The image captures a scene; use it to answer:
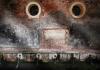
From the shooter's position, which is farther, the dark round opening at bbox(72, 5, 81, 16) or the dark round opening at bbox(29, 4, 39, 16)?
the dark round opening at bbox(29, 4, 39, 16)

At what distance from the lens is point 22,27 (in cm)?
1233

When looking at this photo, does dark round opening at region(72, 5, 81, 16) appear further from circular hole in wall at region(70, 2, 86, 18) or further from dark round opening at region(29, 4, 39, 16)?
dark round opening at region(29, 4, 39, 16)

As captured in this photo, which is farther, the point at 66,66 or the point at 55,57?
the point at 55,57

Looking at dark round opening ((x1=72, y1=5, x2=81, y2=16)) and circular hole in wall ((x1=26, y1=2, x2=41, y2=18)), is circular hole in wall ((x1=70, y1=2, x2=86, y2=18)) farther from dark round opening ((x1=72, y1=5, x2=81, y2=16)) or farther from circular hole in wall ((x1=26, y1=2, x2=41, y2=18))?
circular hole in wall ((x1=26, y1=2, x2=41, y2=18))

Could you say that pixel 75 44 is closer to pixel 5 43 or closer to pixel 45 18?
pixel 45 18

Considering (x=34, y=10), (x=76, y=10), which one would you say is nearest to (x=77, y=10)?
(x=76, y=10)

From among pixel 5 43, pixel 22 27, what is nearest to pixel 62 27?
pixel 22 27

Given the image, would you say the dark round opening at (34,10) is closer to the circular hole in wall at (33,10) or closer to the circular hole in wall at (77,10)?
the circular hole in wall at (33,10)

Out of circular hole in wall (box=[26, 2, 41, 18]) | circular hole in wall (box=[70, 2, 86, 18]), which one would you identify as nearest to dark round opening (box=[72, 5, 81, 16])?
circular hole in wall (box=[70, 2, 86, 18])

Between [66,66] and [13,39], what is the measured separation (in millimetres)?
3115

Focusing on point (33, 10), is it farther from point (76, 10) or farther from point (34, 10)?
point (76, 10)

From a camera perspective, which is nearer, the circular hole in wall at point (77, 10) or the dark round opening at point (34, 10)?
the circular hole in wall at point (77, 10)

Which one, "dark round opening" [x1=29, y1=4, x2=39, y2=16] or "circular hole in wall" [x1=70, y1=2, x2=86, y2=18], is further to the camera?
"dark round opening" [x1=29, y1=4, x2=39, y2=16]

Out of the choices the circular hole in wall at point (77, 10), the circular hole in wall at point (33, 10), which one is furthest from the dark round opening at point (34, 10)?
the circular hole in wall at point (77, 10)
